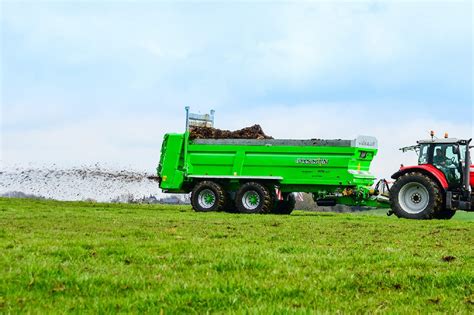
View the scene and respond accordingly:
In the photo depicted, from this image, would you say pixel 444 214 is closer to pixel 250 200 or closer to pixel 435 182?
pixel 435 182

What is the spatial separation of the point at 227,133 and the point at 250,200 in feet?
11.3

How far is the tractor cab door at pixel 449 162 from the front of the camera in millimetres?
23491

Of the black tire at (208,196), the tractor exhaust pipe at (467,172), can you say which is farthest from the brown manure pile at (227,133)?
the tractor exhaust pipe at (467,172)

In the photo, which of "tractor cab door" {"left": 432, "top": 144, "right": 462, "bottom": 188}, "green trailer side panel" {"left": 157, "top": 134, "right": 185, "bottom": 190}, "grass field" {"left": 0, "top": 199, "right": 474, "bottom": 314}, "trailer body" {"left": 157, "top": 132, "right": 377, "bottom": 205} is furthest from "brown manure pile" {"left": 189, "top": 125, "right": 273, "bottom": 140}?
"grass field" {"left": 0, "top": 199, "right": 474, "bottom": 314}

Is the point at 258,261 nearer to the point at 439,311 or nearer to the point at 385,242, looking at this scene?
the point at 439,311

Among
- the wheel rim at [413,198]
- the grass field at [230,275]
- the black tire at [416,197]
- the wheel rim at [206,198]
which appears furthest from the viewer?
the wheel rim at [206,198]

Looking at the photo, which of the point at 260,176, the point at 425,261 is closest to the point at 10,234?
the point at 425,261

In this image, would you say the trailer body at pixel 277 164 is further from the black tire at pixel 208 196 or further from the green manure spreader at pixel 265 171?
the black tire at pixel 208 196

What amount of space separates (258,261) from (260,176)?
18329 millimetres

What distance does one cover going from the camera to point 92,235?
1369 centimetres

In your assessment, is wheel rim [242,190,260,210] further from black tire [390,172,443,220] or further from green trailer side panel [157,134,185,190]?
black tire [390,172,443,220]

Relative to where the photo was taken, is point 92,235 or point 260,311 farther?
point 92,235

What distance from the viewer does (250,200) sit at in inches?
1096

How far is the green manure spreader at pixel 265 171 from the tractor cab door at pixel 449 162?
3.35 meters
